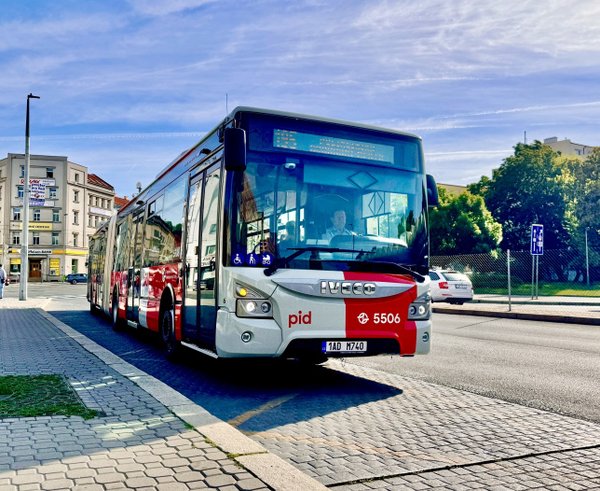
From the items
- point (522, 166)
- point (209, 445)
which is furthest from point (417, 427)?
point (522, 166)

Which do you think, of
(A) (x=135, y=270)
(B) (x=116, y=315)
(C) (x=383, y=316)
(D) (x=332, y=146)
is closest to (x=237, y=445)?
(C) (x=383, y=316)

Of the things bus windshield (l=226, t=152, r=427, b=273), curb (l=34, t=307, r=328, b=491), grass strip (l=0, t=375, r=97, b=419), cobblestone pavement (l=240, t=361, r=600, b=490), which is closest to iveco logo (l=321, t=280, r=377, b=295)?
bus windshield (l=226, t=152, r=427, b=273)

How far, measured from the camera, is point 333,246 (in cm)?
763

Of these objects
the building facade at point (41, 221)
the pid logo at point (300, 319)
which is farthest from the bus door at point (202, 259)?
the building facade at point (41, 221)

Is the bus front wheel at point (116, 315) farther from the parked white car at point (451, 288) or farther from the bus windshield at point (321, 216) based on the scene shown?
the parked white car at point (451, 288)

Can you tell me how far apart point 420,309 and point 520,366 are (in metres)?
2.52

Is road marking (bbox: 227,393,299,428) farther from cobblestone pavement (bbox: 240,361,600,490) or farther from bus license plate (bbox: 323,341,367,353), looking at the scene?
bus license plate (bbox: 323,341,367,353)

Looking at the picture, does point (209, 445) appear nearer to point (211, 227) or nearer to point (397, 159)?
point (211, 227)

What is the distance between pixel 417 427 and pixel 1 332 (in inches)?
427

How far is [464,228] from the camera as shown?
5353cm

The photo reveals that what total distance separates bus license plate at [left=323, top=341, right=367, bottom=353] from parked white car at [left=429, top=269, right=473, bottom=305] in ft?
70.4

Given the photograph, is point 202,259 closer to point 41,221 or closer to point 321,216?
point 321,216

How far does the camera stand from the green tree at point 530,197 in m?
58.6

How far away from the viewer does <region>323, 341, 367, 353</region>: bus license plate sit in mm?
7477
